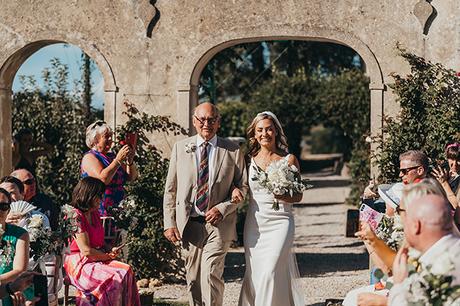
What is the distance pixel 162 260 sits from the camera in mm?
10312

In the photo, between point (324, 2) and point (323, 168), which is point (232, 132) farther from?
point (324, 2)

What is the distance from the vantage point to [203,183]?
7.44 metres

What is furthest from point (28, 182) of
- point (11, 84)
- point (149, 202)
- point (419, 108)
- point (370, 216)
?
point (419, 108)

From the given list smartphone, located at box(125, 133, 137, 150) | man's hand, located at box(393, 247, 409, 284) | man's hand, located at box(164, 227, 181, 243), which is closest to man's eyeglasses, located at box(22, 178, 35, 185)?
man's hand, located at box(164, 227, 181, 243)

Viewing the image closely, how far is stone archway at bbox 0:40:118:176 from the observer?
1042cm

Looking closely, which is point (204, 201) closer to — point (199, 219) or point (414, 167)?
point (199, 219)

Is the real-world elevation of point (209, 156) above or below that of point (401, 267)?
above

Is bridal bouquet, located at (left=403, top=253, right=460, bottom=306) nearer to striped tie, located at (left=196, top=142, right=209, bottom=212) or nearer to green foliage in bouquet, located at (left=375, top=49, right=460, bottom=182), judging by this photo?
striped tie, located at (left=196, top=142, right=209, bottom=212)

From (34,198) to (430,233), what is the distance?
4626 millimetres

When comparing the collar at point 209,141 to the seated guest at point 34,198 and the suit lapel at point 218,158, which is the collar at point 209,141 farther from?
the seated guest at point 34,198

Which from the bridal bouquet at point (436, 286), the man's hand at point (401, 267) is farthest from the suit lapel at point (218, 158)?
the bridal bouquet at point (436, 286)

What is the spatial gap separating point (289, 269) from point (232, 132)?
20.2 m

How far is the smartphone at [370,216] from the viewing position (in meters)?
7.05

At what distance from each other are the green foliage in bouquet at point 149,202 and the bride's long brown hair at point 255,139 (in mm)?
2727
